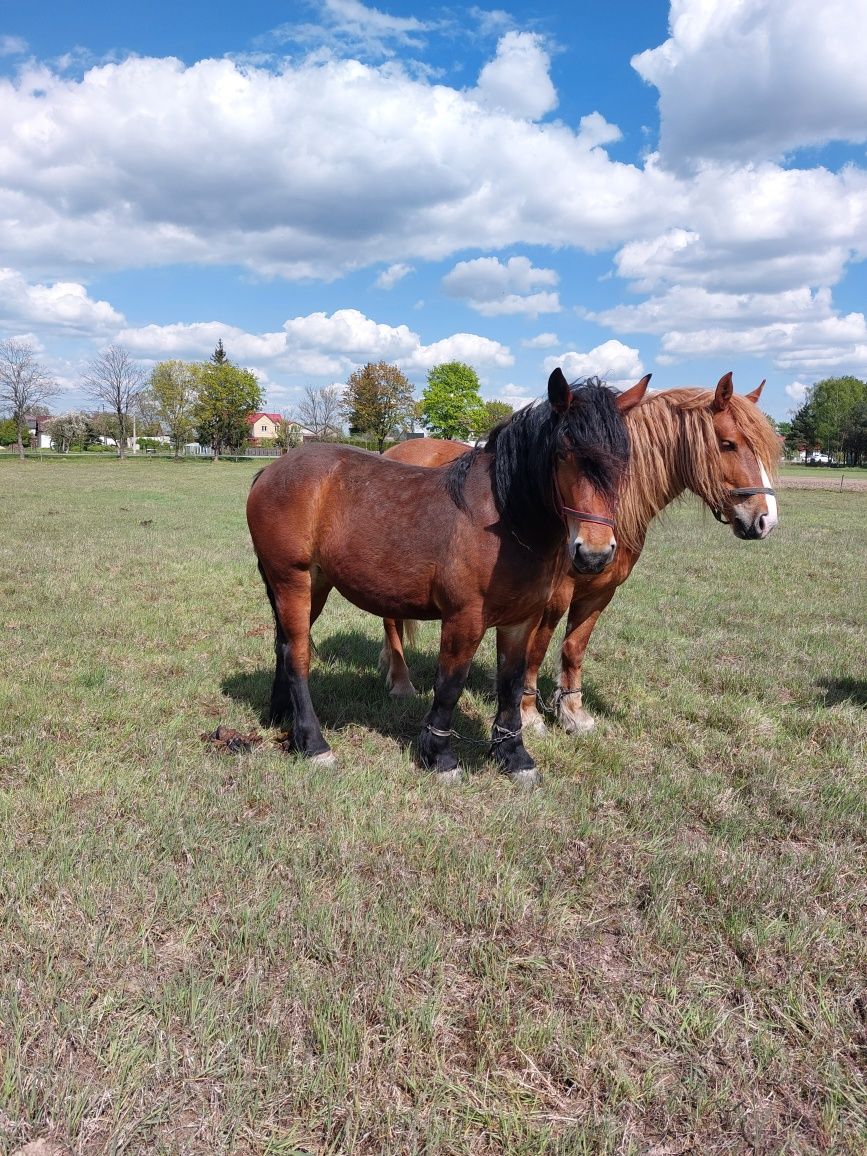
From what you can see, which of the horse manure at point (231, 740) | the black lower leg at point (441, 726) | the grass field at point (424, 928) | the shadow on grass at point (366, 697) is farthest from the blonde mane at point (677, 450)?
the horse manure at point (231, 740)

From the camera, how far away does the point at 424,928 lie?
9.29 ft

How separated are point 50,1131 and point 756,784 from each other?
3.88 metres

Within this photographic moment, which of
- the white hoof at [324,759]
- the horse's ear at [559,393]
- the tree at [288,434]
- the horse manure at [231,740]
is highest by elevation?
the tree at [288,434]

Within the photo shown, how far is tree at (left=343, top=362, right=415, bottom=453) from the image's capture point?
69250 mm

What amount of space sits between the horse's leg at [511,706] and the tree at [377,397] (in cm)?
6534

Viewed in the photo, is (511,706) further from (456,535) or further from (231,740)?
(231,740)

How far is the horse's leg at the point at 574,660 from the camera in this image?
532 centimetres

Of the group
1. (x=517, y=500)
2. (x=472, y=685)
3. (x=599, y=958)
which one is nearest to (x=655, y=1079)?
(x=599, y=958)

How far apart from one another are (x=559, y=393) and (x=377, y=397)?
68.3m

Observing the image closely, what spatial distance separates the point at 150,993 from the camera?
2.44 metres

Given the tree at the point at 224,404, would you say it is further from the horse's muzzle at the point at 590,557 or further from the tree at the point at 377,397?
the horse's muzzle at the point at 590,557

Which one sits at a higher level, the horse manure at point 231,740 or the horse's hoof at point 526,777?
the horse manure at point 231,740

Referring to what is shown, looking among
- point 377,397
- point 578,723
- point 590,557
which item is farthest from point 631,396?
point 377,397

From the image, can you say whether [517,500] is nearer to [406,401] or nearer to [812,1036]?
[812,1036]
